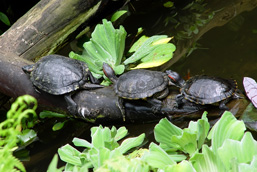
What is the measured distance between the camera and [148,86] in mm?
2279

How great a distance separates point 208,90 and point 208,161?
66 cm

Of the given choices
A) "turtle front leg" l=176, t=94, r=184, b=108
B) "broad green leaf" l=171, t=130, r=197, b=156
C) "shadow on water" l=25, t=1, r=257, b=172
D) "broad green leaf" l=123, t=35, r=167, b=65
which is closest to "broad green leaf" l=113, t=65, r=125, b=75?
"broad green leaf" l=123, t=35, r=167, b=65

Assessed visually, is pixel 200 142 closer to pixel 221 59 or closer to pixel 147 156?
pixel 147 156

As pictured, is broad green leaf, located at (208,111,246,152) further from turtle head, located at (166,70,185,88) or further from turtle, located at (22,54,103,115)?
turtle, located at (22,54,103,115)

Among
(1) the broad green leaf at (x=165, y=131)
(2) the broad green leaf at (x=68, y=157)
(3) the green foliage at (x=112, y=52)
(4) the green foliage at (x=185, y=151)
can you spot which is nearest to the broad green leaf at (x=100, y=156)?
(4) the green foliage at (x=185, y=151)

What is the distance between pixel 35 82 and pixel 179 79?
3.21ft

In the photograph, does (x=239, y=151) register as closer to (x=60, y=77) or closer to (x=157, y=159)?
(x=157, y=159)

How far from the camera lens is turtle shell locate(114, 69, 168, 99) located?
2.27 metres

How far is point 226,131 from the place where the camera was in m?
1.81

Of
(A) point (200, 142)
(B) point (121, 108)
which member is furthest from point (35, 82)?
(A) point (200, 142)

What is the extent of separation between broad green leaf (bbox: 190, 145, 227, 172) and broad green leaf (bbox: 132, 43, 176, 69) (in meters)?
1.50

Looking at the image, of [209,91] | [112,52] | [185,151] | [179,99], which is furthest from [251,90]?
[112,52]

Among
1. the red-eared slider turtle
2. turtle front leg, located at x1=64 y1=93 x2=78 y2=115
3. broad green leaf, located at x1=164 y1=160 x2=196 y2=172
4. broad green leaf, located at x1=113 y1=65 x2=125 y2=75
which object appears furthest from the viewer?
broad green leaf, located at x1=113 y1=65 x2=125 y2=75

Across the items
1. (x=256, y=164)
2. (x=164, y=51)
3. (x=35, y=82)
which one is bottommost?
(x=164, y=51)
